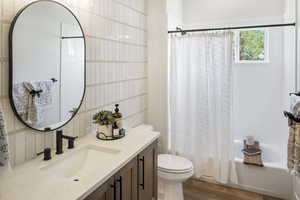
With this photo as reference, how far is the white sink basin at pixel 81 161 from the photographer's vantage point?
1.34 meters

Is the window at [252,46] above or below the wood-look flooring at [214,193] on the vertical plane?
above

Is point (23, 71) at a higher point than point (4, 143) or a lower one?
higher

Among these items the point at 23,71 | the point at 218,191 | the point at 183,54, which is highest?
the point at 183,54

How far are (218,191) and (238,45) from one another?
224 cm

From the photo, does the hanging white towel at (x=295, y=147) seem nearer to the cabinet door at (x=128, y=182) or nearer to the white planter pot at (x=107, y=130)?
the cabinet door at (x=128, y=182)

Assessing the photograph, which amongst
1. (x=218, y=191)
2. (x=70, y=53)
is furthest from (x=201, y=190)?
(x=70, y=53)

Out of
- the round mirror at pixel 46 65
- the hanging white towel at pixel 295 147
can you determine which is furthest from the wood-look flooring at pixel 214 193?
the round mirror at pixel 46 65

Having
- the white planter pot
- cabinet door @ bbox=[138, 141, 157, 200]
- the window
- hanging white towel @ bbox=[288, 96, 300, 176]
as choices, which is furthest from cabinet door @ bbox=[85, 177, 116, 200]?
the window

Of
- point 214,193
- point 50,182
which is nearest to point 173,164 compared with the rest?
point 214,193

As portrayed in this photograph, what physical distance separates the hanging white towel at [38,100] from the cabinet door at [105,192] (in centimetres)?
60

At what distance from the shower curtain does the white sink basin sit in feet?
4.67

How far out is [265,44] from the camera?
332 cm

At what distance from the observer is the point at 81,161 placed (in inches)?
60.6

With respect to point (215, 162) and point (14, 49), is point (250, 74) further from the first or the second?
point (14, 49)
